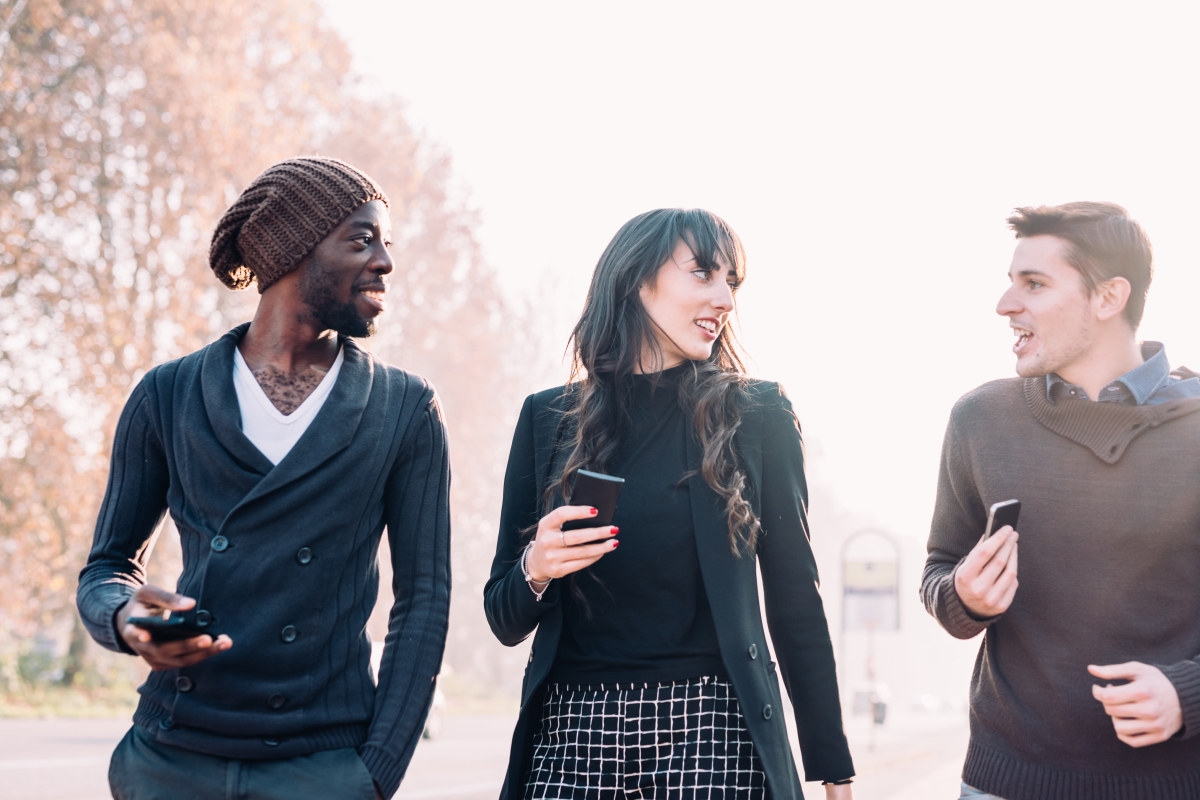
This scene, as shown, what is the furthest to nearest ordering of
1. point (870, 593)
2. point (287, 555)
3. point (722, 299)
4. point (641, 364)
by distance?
1. point (870, 593)
2. point (641, 364)
3. point (722, 299)
4. point (287, 555)

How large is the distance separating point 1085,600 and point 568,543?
1.37 m

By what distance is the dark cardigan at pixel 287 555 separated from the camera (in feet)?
8.92

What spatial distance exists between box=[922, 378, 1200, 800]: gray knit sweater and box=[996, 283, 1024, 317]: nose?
10.9 inches

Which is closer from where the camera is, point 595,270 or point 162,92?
point 595,270

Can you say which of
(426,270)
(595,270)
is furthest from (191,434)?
(426,270)

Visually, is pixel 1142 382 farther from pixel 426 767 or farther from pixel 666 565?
pixel 426 767

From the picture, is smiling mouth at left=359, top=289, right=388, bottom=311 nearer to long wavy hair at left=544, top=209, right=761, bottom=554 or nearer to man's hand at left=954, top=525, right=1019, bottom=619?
long wavy hair at left=544, top=209, right=761, bottom=554

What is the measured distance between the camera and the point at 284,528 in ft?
9.21

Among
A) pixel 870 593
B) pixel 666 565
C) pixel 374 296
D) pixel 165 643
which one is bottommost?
pixel 165 643

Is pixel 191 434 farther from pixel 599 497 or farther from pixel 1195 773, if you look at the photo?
pixel 1195 773

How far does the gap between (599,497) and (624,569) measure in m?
0.46

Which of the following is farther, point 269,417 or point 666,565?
point 666,565

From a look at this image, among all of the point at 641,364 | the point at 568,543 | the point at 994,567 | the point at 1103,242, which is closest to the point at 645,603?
the point at 568,543

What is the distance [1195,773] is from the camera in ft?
10.5
